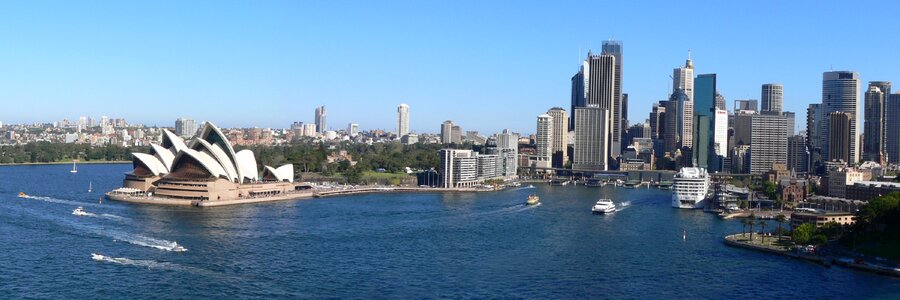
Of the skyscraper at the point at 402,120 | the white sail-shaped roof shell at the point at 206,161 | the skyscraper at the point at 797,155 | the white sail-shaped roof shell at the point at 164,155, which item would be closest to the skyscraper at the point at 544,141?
the skyscraper at the point at 797,155

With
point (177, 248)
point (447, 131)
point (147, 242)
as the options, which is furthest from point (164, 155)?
point (447, 131)

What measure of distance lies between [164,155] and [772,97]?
58.7m

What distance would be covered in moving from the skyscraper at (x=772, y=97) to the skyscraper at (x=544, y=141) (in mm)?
27874

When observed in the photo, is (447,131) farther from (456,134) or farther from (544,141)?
(544,141)

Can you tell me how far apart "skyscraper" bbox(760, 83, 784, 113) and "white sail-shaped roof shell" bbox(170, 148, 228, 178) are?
5824cm

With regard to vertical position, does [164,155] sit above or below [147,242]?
above

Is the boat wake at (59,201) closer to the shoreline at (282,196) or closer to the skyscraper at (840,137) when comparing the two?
the shoreline at (282,196)

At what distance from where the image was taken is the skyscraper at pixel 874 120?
2520 inches

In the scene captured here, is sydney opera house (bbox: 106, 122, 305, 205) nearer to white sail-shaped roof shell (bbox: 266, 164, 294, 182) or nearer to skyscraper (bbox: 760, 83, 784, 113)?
white sail-shaped roof shell (bbox: 266, 164, 294, 182)

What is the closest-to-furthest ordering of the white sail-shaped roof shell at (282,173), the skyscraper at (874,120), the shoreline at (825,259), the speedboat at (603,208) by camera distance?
1. the shoreline at (825,259)
2. the speedboat at (603,208)
3. the white sail-shaped roof shell at (282,173)
4. the skyscraper at (874,120)

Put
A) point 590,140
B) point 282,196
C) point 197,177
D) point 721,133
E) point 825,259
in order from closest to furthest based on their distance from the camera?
point 825,259
point 197,177
point 282,196
point 590,140
point 721,133

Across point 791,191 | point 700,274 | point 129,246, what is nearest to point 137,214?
point 129,246

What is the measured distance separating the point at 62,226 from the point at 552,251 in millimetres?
10701

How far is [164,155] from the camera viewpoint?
3119cm
